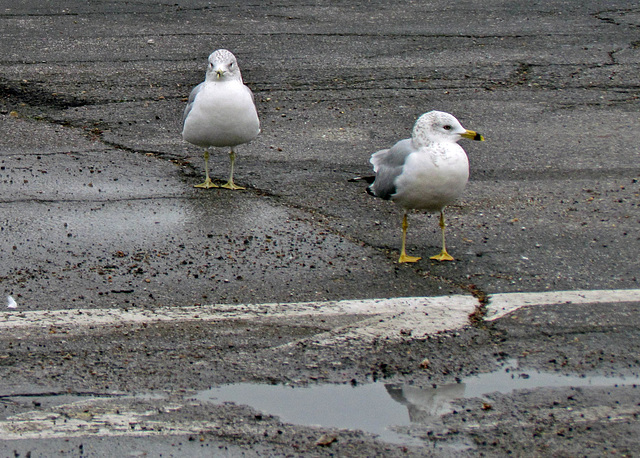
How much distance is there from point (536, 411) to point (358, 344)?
95 centimetres

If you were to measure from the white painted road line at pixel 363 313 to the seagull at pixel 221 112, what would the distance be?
2151 millimetres

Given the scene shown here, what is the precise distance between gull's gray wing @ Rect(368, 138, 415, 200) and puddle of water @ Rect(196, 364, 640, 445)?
177 centimetres

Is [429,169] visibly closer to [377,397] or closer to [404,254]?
[404,254]

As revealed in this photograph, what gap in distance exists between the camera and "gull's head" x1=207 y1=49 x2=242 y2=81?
22.4ft

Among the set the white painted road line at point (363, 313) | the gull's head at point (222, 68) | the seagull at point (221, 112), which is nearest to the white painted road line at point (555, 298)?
the white painted road line at point (363, 313)

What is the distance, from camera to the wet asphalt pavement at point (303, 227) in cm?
385

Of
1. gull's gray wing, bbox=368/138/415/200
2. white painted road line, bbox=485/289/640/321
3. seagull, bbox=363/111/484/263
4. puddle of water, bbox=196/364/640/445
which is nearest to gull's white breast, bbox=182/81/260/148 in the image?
gull's gray wing, bbox=368/138/415/200

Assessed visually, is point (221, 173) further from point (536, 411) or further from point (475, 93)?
point (536, 411)

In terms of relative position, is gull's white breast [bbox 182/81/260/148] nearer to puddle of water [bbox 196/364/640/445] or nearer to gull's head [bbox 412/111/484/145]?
gull's head [bbox 412/111/484/145]

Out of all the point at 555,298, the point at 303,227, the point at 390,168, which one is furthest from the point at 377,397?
the point at 303,227

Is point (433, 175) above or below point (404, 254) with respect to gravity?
above

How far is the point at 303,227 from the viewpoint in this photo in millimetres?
6094

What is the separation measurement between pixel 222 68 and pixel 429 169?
6.83ft

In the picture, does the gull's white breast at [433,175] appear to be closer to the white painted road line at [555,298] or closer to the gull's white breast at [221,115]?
the white painted road line at [555,298]
